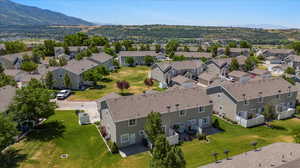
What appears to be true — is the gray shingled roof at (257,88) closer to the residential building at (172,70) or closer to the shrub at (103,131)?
the shrub at (103,131)

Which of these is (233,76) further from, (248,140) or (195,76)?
(248,140)

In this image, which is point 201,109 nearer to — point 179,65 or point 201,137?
point 201,137

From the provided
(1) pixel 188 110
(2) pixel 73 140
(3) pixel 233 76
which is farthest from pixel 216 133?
(3) pixel 233 76

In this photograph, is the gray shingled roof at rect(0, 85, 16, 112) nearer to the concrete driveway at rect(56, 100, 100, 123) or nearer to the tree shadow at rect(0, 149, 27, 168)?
the tree shadow at rect(0, 149, 27, 168)

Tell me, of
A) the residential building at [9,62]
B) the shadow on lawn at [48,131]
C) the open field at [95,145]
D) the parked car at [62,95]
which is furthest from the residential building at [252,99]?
the residential building at [9,62]

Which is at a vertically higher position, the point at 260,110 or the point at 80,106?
the point at 260,110

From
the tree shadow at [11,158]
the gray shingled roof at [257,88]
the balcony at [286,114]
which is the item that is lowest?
the tree shadow at [11,158]

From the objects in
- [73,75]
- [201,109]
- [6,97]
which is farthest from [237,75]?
[6,97]
